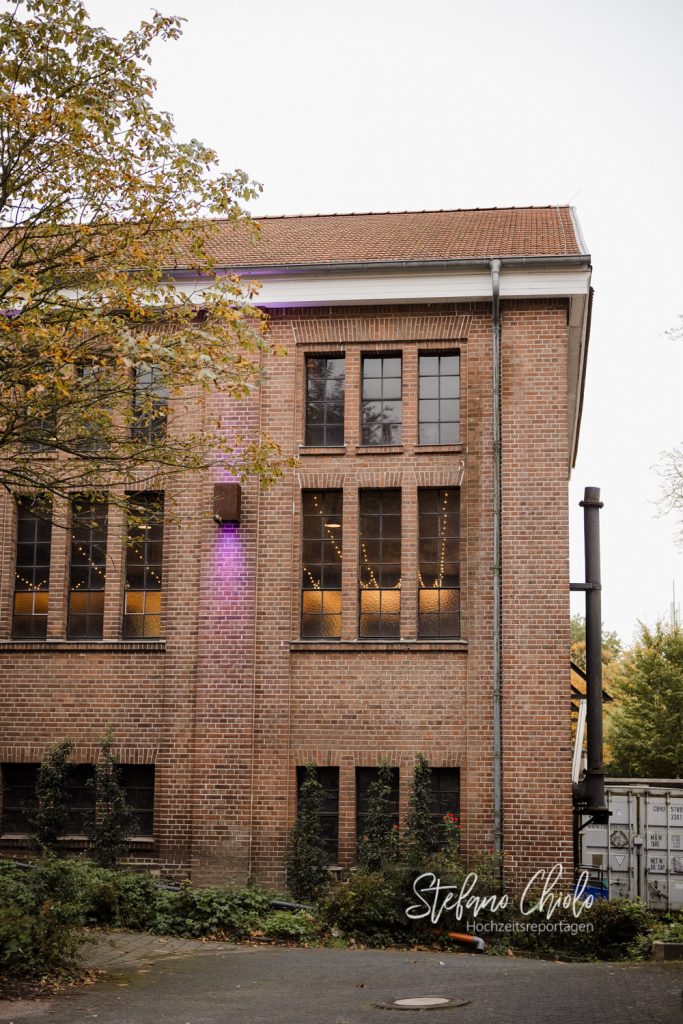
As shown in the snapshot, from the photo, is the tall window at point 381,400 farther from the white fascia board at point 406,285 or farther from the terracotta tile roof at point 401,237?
the terracotta tile roof at point 401,237

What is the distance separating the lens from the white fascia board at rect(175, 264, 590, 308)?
60.0ft

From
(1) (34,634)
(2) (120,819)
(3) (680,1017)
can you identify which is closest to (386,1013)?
(3) (680,1017)

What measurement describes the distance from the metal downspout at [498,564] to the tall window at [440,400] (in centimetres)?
81

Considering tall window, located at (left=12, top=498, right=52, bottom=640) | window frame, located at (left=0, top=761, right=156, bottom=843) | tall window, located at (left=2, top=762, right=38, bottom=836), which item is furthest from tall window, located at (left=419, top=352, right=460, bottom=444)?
tall window, located at (left=2, top=762, right=38, bottom=836)

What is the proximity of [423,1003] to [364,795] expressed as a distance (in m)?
7.68

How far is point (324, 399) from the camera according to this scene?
63.1 feet

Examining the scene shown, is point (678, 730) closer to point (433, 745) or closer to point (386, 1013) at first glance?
point (433, 745)

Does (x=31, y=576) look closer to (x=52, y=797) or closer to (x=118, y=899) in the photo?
(x=52, y=797)

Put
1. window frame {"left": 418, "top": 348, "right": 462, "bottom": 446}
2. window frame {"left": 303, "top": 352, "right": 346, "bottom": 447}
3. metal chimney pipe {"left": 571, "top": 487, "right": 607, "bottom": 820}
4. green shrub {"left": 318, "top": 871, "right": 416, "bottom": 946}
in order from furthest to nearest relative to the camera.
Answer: window frame {"left": 303, "top": 352, "right": 346, "bottom": 447} < window frame {"left": 418, "top": 348, "right": 462, "bottom": 446} < metal chimney pipe {"left": 571, "top": 487, "right": 607, "bottom": 820} < green shrub {"left": 318, "top": 871, "right": 416, "bottom": 946}

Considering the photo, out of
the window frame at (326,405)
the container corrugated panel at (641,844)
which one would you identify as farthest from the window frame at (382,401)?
the container corrugated panel at (641,844)

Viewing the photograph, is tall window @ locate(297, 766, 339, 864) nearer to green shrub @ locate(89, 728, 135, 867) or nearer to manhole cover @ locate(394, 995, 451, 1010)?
green shrub @ locate(89, 728, 135, 867)

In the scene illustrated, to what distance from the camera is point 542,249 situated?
1891 centimetres

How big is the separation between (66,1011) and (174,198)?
8.17 meters

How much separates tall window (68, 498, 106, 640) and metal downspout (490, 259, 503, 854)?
645cm
